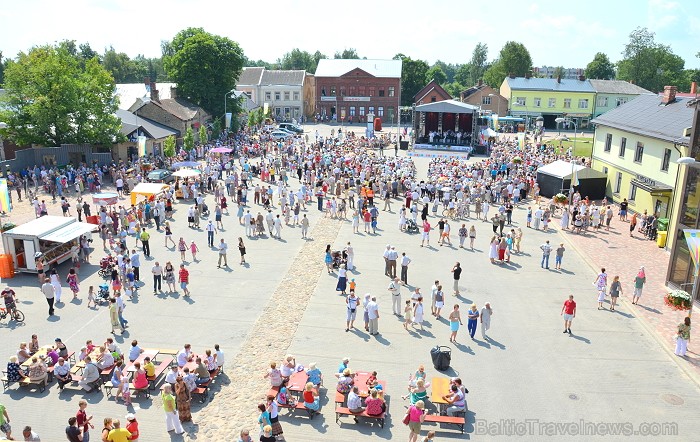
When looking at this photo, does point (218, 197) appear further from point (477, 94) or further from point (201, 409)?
point (477, 94)

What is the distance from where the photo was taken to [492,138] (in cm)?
5750

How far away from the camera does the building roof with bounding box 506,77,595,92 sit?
7475cm

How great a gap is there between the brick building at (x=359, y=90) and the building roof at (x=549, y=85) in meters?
16.6

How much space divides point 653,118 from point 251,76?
63.9 m

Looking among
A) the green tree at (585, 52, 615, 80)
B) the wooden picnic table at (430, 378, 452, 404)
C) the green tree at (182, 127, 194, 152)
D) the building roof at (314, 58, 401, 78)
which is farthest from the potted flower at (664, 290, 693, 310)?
the green tree at (585, 52, 615, 80)

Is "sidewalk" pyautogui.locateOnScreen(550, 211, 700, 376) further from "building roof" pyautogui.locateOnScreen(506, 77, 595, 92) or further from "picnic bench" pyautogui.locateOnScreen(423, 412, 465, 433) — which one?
"building roof" pyautogui.locateOnScreen(506, 77, 595, 92)

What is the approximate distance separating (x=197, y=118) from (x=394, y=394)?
1797 inches

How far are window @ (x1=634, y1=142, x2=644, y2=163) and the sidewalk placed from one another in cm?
377

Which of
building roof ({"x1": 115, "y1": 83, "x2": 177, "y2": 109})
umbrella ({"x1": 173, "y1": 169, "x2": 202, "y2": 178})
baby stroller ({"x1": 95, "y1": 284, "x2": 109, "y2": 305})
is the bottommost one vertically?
baby stroller ({"x1": 95, "y1": 284, "x2": 109, "y2": 305})

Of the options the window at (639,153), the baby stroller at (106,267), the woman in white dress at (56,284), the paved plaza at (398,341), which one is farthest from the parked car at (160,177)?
the window at (639,153)

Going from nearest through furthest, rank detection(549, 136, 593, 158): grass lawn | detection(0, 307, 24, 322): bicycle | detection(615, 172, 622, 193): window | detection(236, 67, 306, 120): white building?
detection(0, 307, 24, 322): bicycle
detection(615, 172, 622, 193): window
detection(549, 136, 593, 158): grass lawn
detection(236, 67, 306, 120): white building

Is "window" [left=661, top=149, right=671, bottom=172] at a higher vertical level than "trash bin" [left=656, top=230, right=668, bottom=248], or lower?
higher

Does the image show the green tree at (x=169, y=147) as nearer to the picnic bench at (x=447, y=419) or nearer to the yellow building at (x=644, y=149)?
the yellow building at (x=644, y=149)

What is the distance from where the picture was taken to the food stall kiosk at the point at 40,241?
64.9 ft
